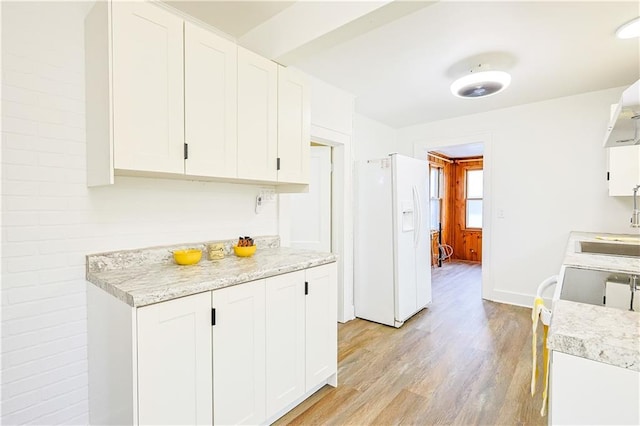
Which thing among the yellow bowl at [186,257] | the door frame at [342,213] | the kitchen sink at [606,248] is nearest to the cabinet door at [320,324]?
the yellow bowl at [186,257]

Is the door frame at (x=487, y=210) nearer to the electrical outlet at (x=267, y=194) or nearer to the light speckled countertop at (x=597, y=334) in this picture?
the electrical outlet at (x=267, y=194)

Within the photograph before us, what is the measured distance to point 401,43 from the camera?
229 centimetres

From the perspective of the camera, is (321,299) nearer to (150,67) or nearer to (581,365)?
(581,365)

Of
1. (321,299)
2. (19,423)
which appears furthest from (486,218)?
(19,423)

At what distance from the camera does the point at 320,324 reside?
2.04 metres

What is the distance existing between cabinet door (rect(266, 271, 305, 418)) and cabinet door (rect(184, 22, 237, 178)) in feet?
2.47

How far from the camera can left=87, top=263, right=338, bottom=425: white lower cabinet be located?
1.27 m

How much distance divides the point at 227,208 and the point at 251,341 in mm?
1019

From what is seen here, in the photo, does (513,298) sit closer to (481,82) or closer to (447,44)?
(481,82)

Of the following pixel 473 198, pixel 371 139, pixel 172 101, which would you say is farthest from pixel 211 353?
pixel 473 198

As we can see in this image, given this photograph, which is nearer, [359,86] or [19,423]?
[19,423]

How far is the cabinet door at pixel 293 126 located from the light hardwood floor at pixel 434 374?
1.53 m

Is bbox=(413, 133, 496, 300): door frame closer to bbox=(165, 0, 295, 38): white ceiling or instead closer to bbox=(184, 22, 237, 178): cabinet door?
→ bbox=(165, 0, 295, 38): white ceiling

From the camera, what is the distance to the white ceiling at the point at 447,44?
1.88 metres
